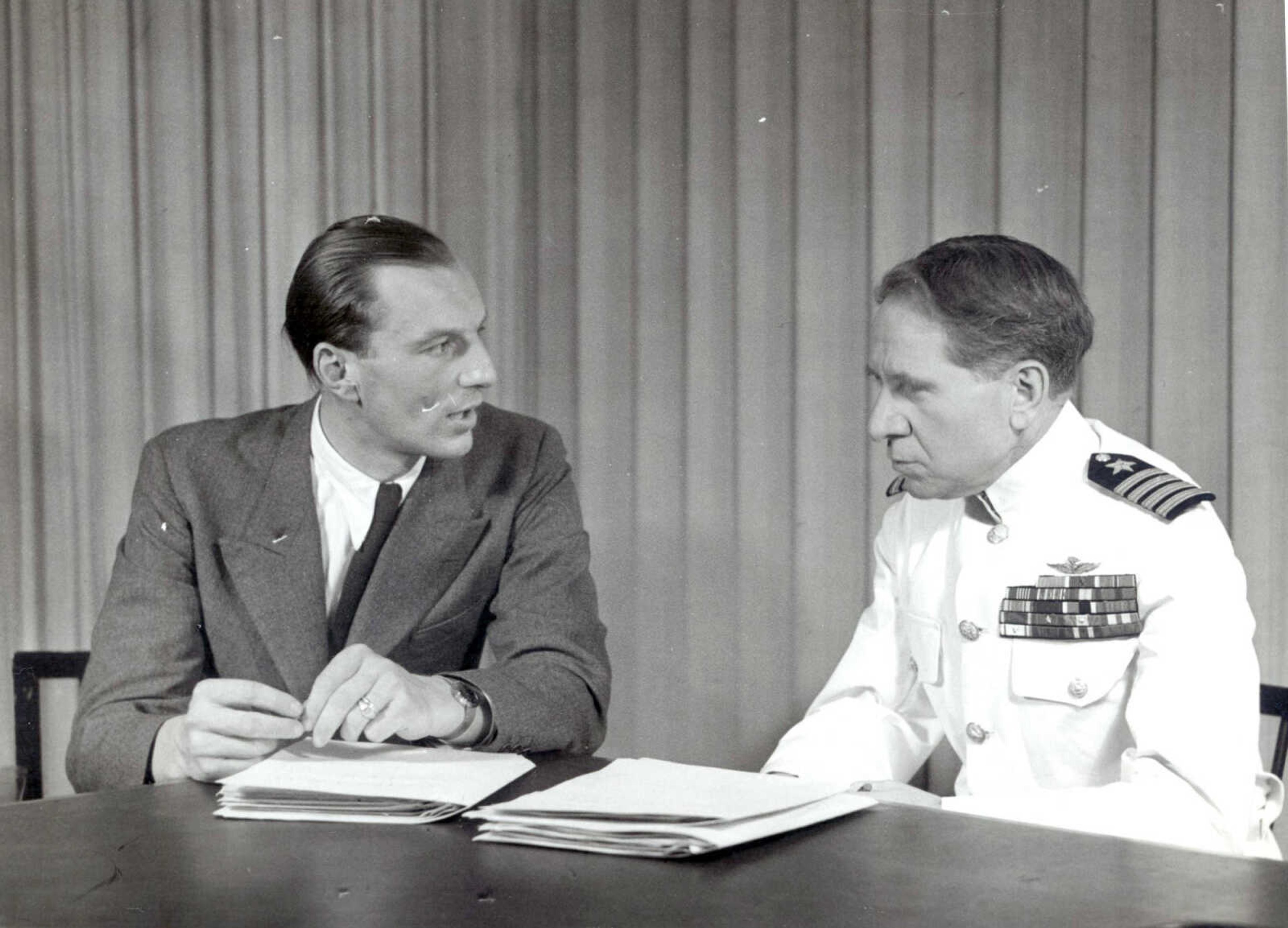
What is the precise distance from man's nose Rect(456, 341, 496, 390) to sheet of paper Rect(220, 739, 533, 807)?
2.27 feet

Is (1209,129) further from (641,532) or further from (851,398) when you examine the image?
(641,532)

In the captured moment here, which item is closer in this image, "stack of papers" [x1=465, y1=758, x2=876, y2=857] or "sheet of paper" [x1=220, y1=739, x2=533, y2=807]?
"stack of papers" [x1=465, y1=758, x2=876, y2=857]

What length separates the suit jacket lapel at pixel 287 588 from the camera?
209 cm

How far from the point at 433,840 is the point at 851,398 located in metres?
1.81

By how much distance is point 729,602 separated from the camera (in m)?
3.00

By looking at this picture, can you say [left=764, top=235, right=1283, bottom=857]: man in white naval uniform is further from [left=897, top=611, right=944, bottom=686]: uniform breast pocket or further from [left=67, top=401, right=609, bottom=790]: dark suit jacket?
[left=67, top=401, right=609, bottom=790]: dark suit jacket

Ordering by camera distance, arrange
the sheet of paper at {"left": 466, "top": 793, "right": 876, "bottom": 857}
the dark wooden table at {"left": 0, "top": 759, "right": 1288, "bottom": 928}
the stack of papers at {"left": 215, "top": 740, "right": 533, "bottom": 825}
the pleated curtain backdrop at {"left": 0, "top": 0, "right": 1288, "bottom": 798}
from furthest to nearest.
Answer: the pleated curtain backdrop at {"left": 0, "top": 0, "right": 1288, "bottom": 798}
the stack of papers at {"left": 215, "top": 740, "right": 533, "bottom": 825}
the sheet of paper at {"left": 466, "top": 793, "right": 876, "bottom": 857}
the dark wooden table at {"left": 0, "top": 759, "right": 1288, "bottom": 928}

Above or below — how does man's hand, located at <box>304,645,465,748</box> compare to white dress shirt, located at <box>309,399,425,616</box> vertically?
below

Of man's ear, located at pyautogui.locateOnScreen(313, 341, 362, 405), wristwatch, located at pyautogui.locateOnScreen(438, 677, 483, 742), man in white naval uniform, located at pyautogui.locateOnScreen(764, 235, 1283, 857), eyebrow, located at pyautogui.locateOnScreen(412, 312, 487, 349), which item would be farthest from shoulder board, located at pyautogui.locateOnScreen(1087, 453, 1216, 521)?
man's ear, located at pyautogui.locateOnScreen(313, 341, 362, 405)

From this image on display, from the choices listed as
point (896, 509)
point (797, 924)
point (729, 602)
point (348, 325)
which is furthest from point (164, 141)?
point (797, 924)

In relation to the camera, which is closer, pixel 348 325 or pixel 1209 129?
pixel 348 325

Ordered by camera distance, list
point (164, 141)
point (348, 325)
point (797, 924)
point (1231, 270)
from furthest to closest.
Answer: point (164, 141)
point (1231, 270)
point (348, 325)
point (797, 924)

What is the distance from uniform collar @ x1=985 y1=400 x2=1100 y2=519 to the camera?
6.08 ft

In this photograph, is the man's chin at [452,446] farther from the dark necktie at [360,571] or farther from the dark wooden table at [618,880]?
the dark wooden table at [618,880]
